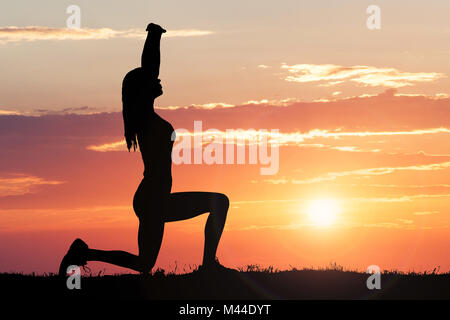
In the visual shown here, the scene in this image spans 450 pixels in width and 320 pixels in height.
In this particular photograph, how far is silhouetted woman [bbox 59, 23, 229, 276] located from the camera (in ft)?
44.3

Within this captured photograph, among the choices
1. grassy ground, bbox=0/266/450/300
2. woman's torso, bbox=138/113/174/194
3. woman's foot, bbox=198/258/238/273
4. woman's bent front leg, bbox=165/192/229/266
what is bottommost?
grassy ground, bbox=0/266/450/300

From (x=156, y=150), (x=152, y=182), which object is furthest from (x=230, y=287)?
(x=156, y=150)

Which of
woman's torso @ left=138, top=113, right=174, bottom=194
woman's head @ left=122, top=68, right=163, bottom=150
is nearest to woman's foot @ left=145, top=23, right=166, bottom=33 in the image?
woman's head @ left=122, top=68, right=163, bottom=150

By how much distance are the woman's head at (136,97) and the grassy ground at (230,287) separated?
2774mm

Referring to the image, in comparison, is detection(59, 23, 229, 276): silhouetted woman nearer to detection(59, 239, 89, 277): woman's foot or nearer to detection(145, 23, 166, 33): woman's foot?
detection(145, 23, 166, 33): woman's foot

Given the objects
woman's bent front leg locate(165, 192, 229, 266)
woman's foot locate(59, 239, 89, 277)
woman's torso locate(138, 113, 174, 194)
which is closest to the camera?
woman's torso locate(138, 113, 174, 194)

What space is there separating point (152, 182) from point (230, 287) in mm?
2406

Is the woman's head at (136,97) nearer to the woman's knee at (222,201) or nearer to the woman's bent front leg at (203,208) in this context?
the woman's bent front leg at (203,208)

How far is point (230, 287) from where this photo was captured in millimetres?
13984

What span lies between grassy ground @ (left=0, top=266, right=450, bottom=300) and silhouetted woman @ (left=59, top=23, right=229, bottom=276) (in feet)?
1.95

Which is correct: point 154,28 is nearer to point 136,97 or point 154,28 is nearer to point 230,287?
point 136,97

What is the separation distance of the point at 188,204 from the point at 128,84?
2386mm

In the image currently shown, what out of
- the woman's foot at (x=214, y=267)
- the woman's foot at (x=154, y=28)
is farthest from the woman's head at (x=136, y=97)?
the woman's foot at (x=214, y=267)
